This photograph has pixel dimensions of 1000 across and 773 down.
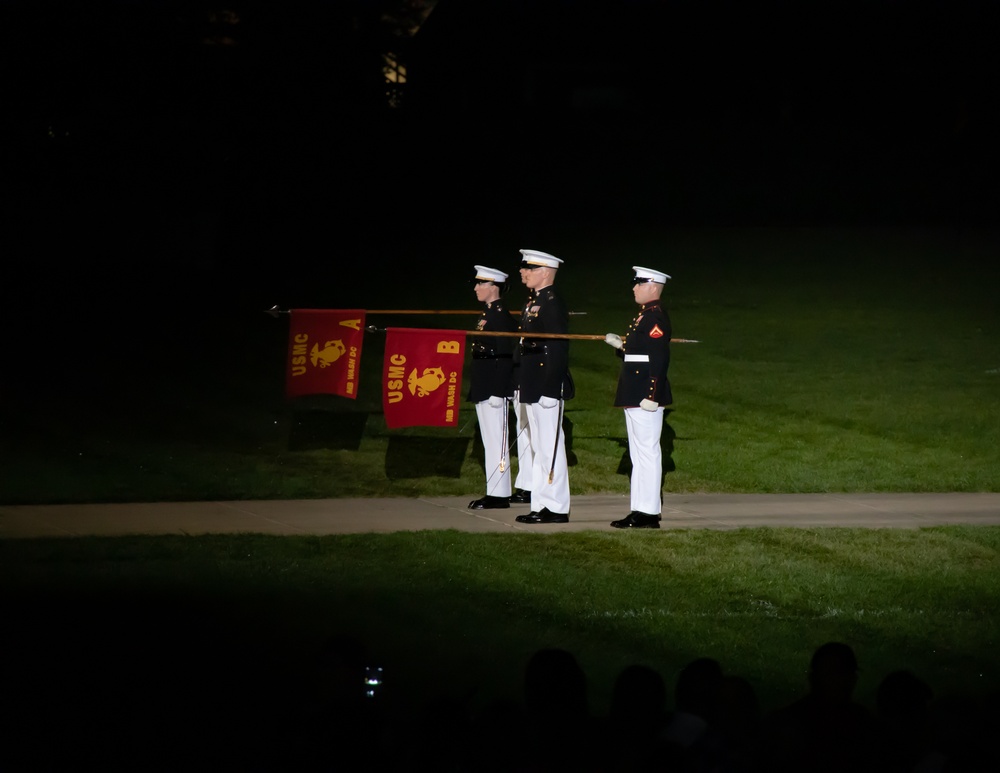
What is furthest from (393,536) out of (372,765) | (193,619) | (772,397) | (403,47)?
(403,47)

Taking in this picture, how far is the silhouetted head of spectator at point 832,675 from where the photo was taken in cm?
610

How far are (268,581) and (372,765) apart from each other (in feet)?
17.4

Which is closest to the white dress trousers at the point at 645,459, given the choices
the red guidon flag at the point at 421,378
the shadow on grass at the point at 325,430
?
the red guidon flag at the point at 421,378

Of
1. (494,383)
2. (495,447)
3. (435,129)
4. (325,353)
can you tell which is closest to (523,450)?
(495,447)

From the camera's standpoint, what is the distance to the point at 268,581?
34.7ft

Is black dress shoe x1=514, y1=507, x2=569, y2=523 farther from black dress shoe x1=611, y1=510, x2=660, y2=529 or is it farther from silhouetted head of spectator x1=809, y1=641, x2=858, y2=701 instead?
silhouetted head of spectator x1=809, y1=641, x2=858, y2=701

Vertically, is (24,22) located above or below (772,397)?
above

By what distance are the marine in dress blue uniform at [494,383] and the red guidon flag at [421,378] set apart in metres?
0.34

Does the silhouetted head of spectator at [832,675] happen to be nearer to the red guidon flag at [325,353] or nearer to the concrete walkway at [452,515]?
the concrete walkway at [452,515]

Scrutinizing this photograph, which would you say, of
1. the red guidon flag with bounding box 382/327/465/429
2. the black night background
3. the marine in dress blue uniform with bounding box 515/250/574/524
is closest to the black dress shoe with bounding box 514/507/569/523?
the marine in dress blue uniform with bounding box 515/250/574/524

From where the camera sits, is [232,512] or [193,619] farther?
[232,512]

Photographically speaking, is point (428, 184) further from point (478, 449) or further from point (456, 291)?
point (478, 449)

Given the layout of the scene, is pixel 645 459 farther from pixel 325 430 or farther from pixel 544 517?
pixel 325 430

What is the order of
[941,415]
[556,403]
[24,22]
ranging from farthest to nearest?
[24,22] < [941,415] < [556,403]
